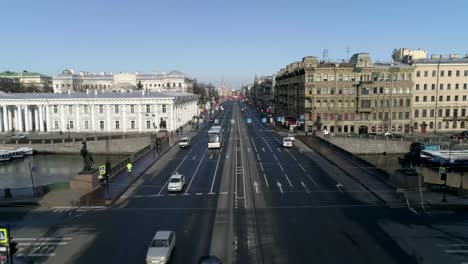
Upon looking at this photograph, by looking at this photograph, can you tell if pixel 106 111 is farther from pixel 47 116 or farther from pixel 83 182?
pixel 83 182

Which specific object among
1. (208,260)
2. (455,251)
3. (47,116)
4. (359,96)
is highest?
(359,96)

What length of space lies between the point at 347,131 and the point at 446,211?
58.5 meters

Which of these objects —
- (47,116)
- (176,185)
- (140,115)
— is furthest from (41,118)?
(176,185)

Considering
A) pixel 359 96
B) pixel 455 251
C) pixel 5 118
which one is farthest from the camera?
pixel 5 118

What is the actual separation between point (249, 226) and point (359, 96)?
65.8 meters

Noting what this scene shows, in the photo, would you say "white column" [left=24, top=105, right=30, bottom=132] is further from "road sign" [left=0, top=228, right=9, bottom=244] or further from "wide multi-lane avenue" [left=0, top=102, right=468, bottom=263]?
"road sign" [left=0, top=228, right=9, bottom=244]

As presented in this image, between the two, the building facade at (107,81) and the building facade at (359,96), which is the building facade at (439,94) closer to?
the building facade at (359,96)

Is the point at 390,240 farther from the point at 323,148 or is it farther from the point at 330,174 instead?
the point at 323,148

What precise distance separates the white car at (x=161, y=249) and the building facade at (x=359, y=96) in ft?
→ 217

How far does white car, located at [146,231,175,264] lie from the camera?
18344 mm

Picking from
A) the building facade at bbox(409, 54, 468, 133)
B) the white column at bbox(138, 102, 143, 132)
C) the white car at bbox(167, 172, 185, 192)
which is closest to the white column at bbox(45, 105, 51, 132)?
the white column at bbox(138, 102, 143, 132)

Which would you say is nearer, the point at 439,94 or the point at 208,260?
the point at 208,260

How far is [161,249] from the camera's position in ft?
61.7

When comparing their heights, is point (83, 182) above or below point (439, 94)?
below
